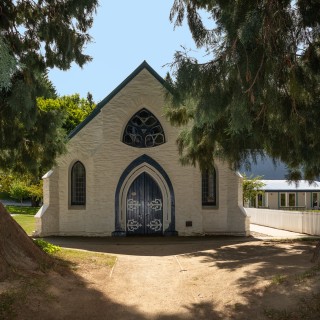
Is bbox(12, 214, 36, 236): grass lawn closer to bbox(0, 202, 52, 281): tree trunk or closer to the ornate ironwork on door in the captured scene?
the ornate ironwork on door

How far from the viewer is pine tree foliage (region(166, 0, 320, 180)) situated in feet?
22.2

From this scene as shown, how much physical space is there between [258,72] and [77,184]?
1344cm

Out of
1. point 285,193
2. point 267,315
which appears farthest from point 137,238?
point 285,193

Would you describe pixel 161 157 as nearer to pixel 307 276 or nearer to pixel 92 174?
pixel 92 174

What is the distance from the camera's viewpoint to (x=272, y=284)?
7664mm

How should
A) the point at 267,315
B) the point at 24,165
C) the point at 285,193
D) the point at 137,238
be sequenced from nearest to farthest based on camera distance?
the point at 267,315 < the point at 24,165 < the point at 137,238 < the point at 285,193

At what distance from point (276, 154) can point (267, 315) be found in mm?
4840

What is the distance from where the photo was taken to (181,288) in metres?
8.69

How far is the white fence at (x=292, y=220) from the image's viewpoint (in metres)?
18.8

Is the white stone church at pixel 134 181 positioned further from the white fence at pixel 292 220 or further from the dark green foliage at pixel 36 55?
the dark green foliage at pixel 36 55

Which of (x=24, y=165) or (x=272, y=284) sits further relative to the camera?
(x=24, y=165)

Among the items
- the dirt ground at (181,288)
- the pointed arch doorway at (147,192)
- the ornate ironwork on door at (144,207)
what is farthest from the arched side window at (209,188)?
the dirt ground at (181,288)

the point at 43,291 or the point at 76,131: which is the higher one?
the point at 76,131

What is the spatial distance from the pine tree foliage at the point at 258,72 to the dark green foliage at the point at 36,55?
7.94ft
